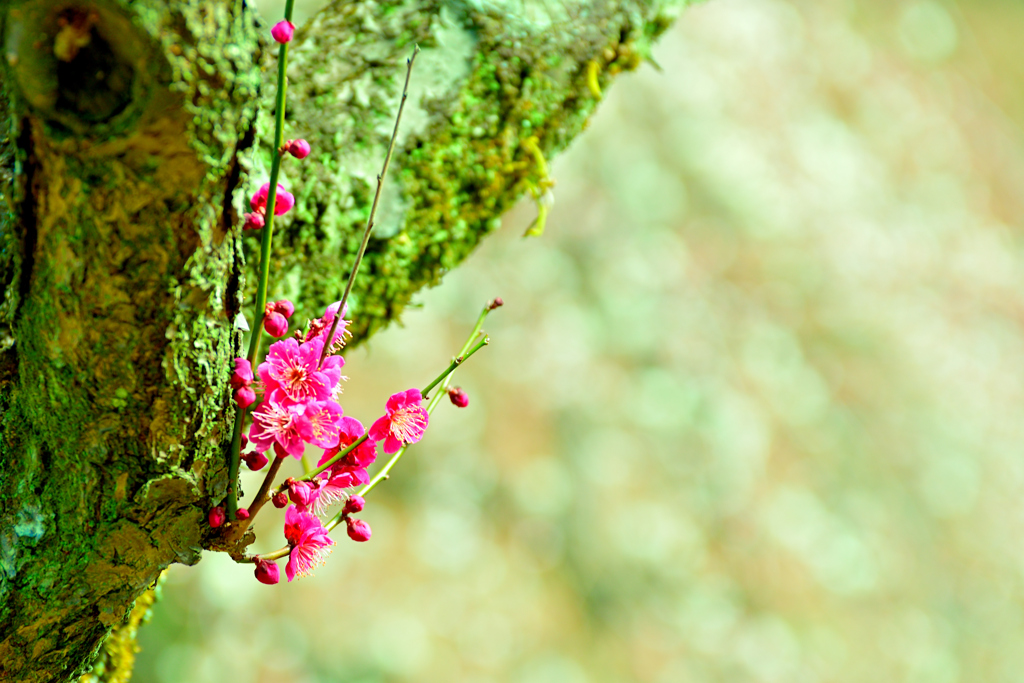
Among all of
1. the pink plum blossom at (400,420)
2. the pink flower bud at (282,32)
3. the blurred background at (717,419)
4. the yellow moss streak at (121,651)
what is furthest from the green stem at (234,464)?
the blurred background at (717,419)

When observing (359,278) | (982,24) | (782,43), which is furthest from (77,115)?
(982,24)

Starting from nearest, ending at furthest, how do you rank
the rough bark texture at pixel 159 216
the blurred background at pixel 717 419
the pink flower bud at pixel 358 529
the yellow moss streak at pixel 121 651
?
the rough bark texture at pixel 159 216 < the pink flower bud at pixel 358 529 < the yellow moss streak at pixel 121 651 < the blurred background at pixel 717 419

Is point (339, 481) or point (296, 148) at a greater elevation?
point (296, 148)

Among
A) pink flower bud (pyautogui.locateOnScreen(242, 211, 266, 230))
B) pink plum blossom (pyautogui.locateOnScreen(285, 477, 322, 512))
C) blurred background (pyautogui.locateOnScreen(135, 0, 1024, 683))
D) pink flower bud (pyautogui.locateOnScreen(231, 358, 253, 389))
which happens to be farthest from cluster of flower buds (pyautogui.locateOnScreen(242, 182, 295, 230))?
blurred background (pyautogui.locateOnScreen(135, 0, 1024, 683))

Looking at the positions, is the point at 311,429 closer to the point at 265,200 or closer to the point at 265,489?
the point at 265,489

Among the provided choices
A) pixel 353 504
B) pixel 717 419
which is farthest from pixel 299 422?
pixel 717 419

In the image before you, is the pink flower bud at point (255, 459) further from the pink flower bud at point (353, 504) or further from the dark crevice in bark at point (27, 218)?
the dark crevice in bark at point (27, 218)

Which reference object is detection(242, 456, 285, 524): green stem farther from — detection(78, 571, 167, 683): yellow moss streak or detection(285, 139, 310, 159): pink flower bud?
detection(78, 571, 167, 683): yellow moss streak
